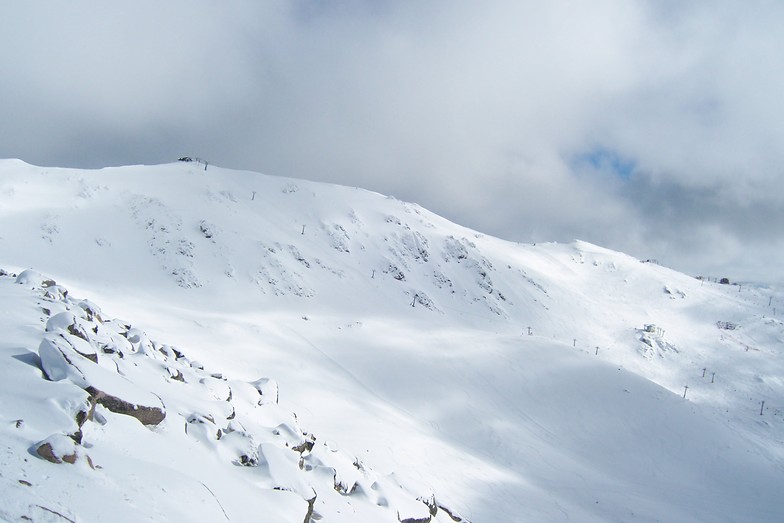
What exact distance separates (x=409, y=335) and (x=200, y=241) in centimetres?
2486

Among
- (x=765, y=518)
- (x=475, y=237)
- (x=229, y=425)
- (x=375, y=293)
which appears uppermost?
(x=475, y=237)

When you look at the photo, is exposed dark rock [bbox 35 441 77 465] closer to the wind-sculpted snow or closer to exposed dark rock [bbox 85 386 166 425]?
the wind-sculpted snow

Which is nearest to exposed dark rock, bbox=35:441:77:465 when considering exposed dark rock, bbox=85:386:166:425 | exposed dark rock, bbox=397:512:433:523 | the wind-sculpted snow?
the wind-sculpted snow

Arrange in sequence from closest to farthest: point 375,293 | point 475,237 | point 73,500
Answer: point 73,500, point 375,293, point 475,237

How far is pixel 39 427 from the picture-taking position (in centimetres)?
656

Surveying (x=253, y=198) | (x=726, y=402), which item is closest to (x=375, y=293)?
(x=253, y=198)

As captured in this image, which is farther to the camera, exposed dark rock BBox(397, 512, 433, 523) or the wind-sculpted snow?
exposed dark rock BBox(397, 512, 433, 523)

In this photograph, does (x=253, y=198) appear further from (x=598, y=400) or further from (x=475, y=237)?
(x=598, y=400)

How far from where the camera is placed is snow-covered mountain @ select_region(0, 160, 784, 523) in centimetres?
794

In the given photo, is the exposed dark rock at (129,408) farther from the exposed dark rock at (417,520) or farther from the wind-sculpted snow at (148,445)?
the exposed dark rock at (417,520)

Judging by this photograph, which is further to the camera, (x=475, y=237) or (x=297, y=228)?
(x=475, y=237)

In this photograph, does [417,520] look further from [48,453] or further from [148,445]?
[48,453]

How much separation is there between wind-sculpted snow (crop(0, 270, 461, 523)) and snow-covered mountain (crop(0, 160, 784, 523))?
48mm

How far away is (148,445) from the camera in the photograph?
7.89 meters
